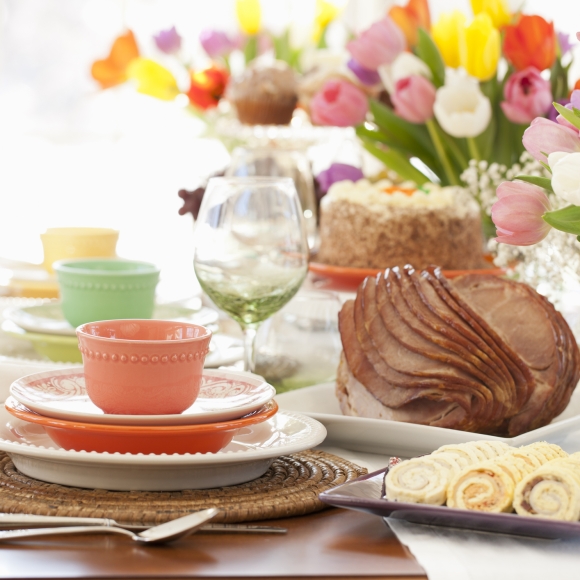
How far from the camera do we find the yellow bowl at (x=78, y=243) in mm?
1407

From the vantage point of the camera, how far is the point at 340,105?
188 cm

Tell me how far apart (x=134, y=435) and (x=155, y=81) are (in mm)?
2111

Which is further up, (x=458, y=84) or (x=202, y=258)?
(x=458, y=84)

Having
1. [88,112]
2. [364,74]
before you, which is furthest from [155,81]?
[88,112]

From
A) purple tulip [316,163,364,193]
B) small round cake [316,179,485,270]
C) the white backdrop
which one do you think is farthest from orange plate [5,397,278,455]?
the white backdrop

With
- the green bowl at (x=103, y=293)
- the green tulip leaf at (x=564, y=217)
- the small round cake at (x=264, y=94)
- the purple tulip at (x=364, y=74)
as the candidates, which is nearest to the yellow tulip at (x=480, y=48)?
the purple tulip at (x=364, y=74)

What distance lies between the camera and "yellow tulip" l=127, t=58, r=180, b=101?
2.65 m

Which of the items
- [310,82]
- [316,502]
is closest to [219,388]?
[316,502]

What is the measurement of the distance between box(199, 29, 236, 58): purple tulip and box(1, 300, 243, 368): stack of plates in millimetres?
1686

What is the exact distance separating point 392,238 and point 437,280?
0.66 meters

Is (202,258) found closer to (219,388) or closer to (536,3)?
(219,388)

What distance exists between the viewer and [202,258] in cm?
103

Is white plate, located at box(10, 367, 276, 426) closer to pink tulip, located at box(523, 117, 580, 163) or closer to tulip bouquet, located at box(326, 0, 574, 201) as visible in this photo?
pink tulip, located at box(523, 117, 580, 163)

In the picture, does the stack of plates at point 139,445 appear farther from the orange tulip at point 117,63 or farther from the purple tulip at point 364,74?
the orange tulip at point 117,63
